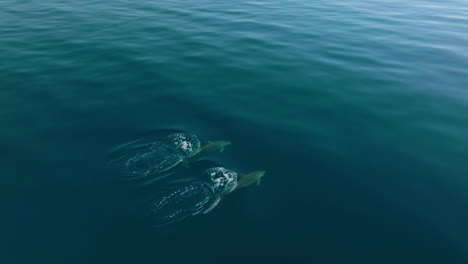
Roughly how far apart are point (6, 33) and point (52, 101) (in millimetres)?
18879

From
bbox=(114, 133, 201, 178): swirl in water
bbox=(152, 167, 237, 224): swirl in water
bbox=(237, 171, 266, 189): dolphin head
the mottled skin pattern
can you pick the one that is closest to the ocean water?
bbox=(237, 171, 266, 189): dolphin head

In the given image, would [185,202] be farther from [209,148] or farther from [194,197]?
[209,148]

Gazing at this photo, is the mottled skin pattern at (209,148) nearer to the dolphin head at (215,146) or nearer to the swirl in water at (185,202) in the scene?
the dolphin head at (215,146)

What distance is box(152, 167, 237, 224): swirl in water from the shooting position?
1447 cm

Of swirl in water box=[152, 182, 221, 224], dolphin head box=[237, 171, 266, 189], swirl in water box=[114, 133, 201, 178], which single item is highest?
swirl in water box=[114, 133, 201, 178]

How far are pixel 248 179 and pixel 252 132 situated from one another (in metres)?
4.86

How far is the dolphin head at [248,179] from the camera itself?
15742mm

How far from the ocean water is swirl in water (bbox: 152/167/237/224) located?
0.56 metres

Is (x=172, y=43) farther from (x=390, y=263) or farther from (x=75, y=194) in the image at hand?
(x=390, y=263)

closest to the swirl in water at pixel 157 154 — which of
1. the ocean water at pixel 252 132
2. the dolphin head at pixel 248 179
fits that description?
the ocean water at pixel 252 132

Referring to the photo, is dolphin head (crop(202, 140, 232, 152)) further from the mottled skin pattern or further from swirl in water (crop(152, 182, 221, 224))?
swirl in water (crop(152, 182, 221, 224))

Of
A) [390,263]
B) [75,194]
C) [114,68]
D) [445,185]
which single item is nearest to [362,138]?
[445,185]

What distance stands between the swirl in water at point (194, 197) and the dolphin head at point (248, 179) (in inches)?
11.7

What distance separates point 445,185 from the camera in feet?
53.0
